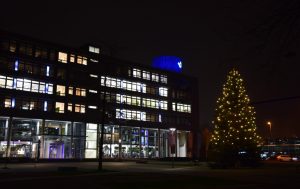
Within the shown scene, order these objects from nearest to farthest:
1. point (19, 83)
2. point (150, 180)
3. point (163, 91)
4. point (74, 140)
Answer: point (150, 180), point (19, 83), point (74, 140), point (163, 91)

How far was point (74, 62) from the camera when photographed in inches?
3194

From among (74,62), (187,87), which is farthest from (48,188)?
(187,87)

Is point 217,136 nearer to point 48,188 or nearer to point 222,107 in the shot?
point 222,107

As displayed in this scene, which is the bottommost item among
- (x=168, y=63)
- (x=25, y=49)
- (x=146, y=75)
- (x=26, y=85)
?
(x=26, y=85)

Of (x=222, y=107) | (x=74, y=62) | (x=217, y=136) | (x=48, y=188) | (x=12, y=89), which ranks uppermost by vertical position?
(x=74, y=62)

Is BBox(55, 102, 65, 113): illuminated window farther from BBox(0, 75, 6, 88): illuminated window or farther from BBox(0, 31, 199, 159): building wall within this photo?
BBox(0, 75, 6, 88): illuminated window

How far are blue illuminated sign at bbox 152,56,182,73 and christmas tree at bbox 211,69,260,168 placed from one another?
→ 197 feet

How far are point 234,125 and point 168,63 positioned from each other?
211 feet

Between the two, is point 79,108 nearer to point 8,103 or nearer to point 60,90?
point 60,90

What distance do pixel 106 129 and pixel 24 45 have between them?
2690 centimetres

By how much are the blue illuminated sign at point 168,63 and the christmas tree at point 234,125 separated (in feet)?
197

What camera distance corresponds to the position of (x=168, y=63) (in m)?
106

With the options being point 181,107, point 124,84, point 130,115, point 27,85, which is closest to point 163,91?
point 181,107

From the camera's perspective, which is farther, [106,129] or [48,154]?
[106,129]
